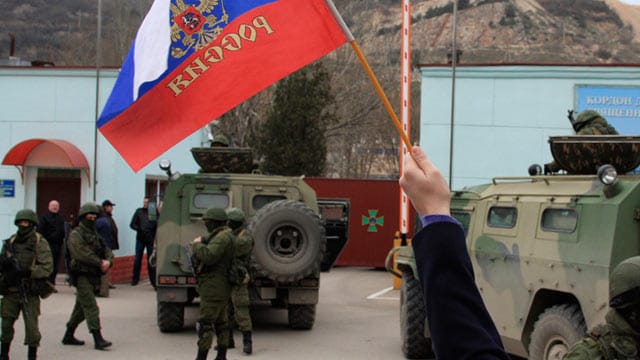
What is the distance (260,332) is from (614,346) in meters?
9.05

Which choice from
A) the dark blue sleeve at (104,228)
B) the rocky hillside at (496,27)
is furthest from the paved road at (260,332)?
the rocky hillside at (496,27)

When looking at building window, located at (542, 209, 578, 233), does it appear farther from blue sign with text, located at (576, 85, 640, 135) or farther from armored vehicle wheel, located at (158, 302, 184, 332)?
blue sign with text, located at (576, 85, 640, 135)

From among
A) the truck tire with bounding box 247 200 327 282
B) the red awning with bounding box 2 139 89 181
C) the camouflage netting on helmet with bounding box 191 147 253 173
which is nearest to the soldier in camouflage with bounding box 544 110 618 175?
the truck tire with bounding box 247 200 327 282

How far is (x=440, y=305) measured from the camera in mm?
1708

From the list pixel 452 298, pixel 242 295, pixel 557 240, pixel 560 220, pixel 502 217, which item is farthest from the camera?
pixel 242 295

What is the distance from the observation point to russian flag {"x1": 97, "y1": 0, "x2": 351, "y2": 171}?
205 inches

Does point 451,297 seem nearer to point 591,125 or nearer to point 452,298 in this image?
point 452,298

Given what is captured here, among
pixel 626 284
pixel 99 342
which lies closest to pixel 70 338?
pixel 99 342

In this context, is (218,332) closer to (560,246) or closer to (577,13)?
(560,246)

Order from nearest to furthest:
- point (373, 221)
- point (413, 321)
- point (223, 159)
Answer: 1. point (413, 321)
2. point (223, 159)
3. point (373, 221)

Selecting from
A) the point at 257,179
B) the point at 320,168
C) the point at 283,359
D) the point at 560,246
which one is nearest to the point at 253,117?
the point at 320,168

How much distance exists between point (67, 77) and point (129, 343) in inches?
326

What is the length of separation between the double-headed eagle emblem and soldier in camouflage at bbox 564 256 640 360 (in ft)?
10.2

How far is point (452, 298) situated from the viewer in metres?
1.71
